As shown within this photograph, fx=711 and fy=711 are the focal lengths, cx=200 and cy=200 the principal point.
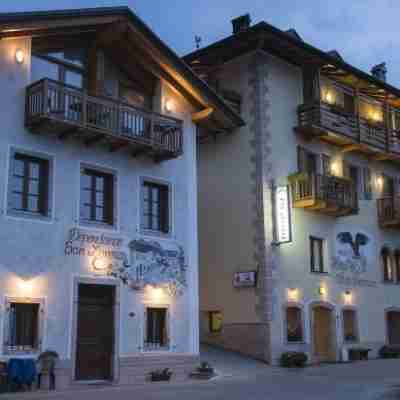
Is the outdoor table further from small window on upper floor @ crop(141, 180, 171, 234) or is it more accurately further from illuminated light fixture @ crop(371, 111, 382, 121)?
illuminated light fixture @ crop(371, 111, 382, 121)

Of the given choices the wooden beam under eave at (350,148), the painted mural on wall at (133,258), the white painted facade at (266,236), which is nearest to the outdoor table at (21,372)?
the painted mural on wall at (133,258)

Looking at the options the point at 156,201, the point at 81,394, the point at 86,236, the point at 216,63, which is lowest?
the point at 81,394

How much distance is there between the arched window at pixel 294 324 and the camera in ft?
88.5

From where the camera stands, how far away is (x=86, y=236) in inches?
774

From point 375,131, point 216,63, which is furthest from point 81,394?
point 375,131

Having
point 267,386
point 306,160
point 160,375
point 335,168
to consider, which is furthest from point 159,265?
point 335,168

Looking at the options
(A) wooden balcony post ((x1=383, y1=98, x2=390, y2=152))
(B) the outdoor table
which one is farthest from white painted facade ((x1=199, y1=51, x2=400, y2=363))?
(B) the outdoor table

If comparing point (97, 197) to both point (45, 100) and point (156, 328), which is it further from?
point (156, 328)

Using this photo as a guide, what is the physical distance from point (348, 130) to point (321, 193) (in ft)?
13.4

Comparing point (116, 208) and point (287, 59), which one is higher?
point (287, 59)

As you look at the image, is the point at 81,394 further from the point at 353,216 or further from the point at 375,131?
the point at 375,131

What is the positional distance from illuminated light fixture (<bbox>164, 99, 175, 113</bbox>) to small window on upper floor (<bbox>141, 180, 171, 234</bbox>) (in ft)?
8.24

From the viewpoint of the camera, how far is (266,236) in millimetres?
26500

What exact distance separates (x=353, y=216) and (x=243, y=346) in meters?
8.43
